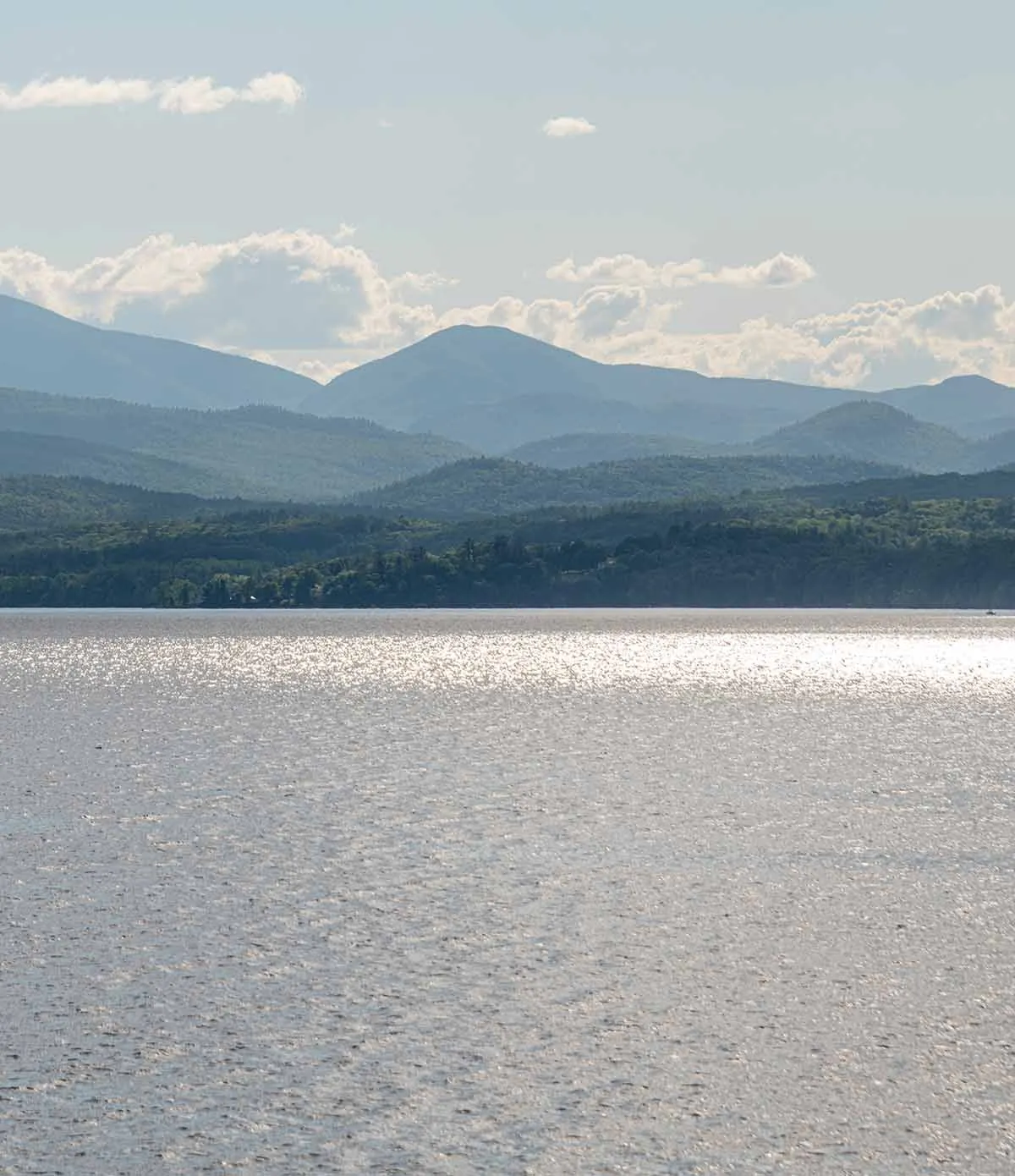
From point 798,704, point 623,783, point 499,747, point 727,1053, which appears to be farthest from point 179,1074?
point 798,704

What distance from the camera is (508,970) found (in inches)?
2050

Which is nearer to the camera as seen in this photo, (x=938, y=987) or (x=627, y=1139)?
(x=627, y=1139)

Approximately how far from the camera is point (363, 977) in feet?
168

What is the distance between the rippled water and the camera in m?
37.1

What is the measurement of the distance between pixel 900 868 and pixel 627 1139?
36.4 meters

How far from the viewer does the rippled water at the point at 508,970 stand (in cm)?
3712

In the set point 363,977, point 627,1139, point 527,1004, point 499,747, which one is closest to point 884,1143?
point 627,1139

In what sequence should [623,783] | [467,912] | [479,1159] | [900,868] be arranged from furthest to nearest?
[623,783] < [900,868] < [467,912] < [479,1159]

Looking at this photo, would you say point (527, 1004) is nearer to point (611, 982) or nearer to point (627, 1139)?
point (611, 982)

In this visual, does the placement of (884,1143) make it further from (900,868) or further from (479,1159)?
(900,868)

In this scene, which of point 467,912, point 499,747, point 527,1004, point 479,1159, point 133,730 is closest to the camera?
point 479,1159

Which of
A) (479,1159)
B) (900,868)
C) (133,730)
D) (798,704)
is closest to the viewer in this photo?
(479,1159)

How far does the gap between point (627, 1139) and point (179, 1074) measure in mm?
10890

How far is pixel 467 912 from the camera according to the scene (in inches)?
2400
